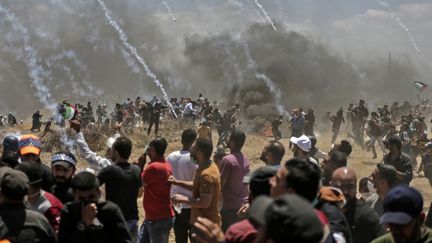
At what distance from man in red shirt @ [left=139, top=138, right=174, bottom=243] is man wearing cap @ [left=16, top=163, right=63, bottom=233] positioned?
151 centimetres

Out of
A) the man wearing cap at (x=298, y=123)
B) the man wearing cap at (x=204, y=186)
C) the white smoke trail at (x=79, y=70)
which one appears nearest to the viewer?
the man wearing cap at (x=204, y=186)

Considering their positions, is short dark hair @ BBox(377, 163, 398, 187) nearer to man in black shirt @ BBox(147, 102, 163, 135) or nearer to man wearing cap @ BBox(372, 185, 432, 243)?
man wearing cap @ BBox(372, 185, 432, 243)

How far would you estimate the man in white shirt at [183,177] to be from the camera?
19.2 ft

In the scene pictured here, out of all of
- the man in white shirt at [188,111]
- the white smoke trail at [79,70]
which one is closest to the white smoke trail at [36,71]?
the white smoke trail at [79,70]

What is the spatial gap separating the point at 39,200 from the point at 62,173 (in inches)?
21.6

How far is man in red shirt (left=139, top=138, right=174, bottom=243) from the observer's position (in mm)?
→ 5367

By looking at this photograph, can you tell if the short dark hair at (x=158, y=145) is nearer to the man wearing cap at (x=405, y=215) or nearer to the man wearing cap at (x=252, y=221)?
the man wearing cap at (x=252, y=221)

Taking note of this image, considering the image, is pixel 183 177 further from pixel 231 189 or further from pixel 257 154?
pixel 257 154

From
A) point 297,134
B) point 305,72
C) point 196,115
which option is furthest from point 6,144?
point 305,72

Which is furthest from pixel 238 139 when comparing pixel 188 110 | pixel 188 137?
pixel 188 110

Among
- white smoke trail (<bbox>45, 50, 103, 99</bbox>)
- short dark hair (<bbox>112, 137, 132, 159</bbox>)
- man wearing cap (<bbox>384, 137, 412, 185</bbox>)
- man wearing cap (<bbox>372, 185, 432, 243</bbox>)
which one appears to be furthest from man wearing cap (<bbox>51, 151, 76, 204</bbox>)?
white smoke trail (<bbox>45, 50, 103, 99</bbox>)

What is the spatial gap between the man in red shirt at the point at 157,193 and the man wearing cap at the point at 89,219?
1753mm

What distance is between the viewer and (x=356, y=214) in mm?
4328

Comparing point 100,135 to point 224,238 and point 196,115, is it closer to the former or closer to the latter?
point 196,115
